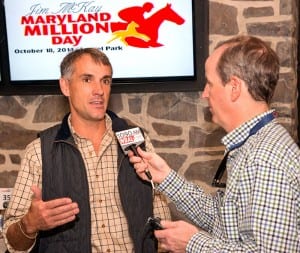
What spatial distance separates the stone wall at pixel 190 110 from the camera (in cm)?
326

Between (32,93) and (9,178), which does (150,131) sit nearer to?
(32,93)

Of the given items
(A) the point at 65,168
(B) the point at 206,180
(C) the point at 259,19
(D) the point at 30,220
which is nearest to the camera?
(D) the point at 30,220

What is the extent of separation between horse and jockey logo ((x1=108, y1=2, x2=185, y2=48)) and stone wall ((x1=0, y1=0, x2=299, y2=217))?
0.94ft

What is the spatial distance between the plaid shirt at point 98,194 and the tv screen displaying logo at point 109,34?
102 cm

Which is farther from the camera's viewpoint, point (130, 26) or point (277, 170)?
point (130, 26)

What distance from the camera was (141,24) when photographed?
11.0 feet

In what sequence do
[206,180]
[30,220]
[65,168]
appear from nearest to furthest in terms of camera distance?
[30,220] → [65,168] → [206,180]

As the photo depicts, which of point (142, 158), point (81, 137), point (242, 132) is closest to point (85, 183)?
point (81, 137)

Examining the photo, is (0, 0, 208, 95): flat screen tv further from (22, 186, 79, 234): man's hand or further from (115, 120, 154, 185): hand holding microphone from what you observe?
(22, 186, 79, 234): man's hand

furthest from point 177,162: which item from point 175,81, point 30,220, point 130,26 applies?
point 30,220

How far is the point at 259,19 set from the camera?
3266 mm

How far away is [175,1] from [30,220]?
1731 mm

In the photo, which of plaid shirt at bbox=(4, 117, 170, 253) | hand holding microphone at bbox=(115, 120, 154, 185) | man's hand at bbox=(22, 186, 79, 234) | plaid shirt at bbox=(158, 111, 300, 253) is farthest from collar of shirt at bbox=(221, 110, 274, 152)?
plaid shirt at bbox=(4, 117, 170, 253)

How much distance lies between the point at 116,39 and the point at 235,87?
184 cm
